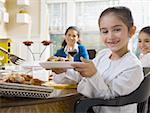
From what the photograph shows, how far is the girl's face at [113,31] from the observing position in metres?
1.27

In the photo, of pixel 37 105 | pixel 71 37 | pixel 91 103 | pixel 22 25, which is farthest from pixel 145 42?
pixel 22 25

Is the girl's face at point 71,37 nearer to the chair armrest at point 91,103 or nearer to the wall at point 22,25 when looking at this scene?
the wall at point 22,25

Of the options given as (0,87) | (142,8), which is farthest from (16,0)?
(0,87)

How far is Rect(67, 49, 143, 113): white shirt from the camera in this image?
1.14m

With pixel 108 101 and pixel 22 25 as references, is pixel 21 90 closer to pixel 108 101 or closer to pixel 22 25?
pixel 108 101

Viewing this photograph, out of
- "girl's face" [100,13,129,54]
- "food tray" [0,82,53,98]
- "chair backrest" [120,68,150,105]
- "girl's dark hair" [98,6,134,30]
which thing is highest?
"girl's dark hair" [98,6,134,30]

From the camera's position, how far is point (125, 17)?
1.30 m

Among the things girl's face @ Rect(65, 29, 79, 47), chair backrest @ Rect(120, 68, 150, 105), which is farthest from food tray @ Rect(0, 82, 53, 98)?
girl's face @ Rect(65, 29, 79, 47)

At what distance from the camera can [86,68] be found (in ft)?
3.53

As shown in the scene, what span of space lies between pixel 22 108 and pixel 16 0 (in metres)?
4.15

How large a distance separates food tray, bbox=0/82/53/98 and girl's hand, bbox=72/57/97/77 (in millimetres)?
177

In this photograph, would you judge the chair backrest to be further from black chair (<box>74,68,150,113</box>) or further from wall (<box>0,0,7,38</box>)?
wall (<box>0,0,7,38</box>)

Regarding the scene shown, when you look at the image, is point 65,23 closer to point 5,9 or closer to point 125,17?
point 5,9

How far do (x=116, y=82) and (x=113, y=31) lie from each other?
27cm
